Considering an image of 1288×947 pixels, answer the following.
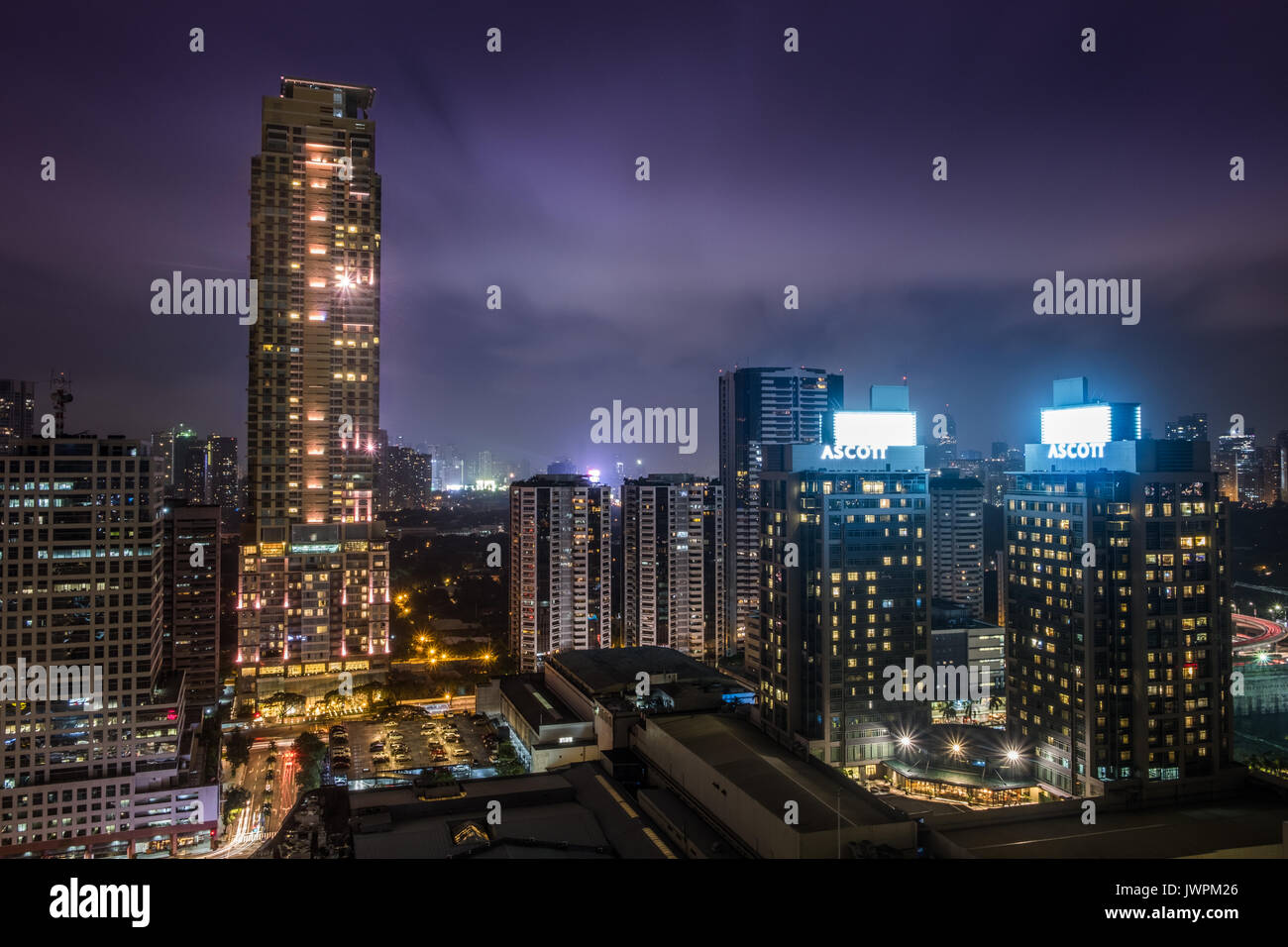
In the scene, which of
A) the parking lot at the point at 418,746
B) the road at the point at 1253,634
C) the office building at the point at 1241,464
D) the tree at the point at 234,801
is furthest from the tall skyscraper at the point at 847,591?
the office building at the point at 1241,464

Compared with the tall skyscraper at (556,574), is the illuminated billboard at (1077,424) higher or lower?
higher

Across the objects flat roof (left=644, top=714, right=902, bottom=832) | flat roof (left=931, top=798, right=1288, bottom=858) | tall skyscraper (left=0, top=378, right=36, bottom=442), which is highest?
tall skyscraper (left=0, top=378, right=36, bottom=442)

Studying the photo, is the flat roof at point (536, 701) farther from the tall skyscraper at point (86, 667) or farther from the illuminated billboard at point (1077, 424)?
the illuminated billboard at point (1077, 424)

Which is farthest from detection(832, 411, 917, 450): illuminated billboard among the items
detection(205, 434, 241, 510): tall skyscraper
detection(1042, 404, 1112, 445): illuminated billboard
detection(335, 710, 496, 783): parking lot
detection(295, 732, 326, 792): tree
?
detection(205, 434, 241, 510): tall skyscraper

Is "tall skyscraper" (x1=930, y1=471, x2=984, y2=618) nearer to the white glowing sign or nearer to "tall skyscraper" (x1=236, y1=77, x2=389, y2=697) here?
the white glowing sign
